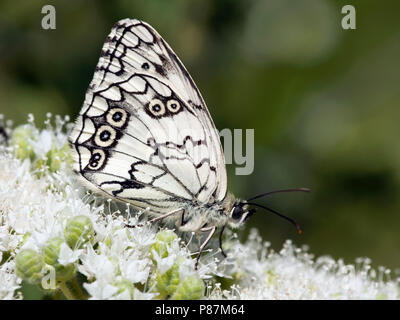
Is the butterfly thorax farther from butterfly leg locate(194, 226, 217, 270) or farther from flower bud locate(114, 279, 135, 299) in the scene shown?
flower bud locate(114, 279, 135, 299)

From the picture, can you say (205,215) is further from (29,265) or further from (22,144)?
(22,144)

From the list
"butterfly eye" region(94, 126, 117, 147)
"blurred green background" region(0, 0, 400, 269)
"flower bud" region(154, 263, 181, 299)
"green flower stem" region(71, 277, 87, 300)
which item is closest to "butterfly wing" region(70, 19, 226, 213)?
"butterfly eye" region(94, 126, 117, 147)

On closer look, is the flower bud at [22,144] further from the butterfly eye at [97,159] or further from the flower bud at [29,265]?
the flower bud at [29,265]

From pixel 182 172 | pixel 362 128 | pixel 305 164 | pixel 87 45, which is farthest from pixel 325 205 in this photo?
pixel 87 45

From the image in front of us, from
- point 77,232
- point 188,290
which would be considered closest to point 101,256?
point 77,232
